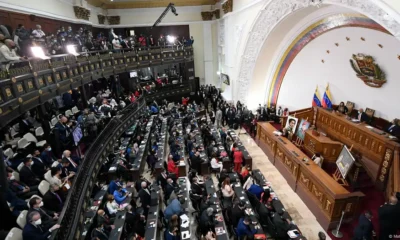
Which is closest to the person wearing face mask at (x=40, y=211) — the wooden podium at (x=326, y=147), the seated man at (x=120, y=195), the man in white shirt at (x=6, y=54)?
the seated man at (x=120, y=195)

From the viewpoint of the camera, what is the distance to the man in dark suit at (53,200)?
5.37 meters

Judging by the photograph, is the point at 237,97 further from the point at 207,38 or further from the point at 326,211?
the point at 326,211

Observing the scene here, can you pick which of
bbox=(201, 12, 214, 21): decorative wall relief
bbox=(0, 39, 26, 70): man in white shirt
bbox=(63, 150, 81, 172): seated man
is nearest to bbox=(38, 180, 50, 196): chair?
bbox=(63, 150, 81, 172): seated man

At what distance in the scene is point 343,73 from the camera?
10680 mm

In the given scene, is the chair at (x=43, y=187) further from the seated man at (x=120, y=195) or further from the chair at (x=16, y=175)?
the seated man at (x=120, y=195)

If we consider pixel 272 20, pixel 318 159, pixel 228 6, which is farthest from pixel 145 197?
pixel 228 6

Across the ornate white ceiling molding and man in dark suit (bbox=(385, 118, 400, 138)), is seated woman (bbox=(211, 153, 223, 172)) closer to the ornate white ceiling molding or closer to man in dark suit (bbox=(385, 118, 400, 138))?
man in dark suit (bbox=(385, 118, 400, 138))

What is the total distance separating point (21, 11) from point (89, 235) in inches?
362

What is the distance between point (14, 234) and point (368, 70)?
38.1ft

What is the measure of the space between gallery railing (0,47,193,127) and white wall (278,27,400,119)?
9.81 m

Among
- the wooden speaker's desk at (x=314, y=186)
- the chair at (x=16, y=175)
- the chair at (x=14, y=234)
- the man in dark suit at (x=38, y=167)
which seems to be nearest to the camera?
the chair at (x=14, y=234)

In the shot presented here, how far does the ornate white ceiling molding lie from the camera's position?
588 centimetres

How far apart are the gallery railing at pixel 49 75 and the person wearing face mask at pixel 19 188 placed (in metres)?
1.29

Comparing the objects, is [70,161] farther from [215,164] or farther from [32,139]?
[215,164]
